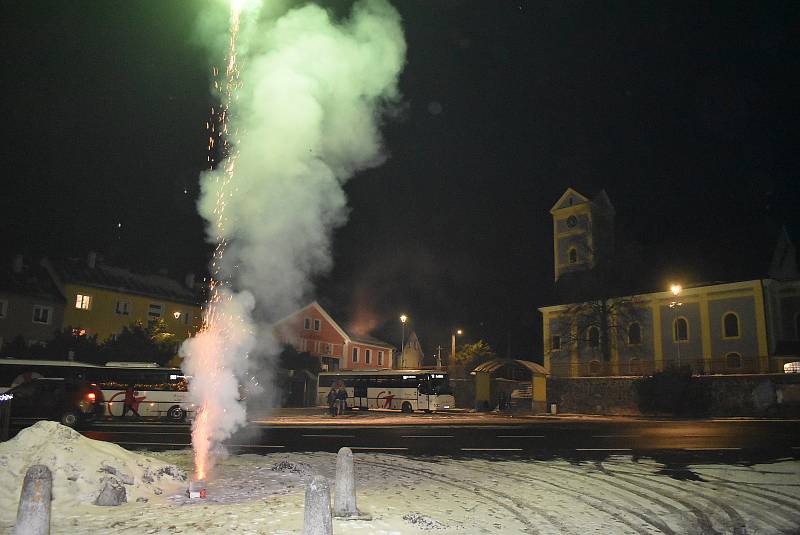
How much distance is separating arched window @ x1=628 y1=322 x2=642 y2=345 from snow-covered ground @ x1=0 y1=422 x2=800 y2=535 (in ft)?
127

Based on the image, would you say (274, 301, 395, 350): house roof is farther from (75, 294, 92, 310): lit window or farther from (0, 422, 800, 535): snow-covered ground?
(0, 422, 800, 535): snow-covered ground

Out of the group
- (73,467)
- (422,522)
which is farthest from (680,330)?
(73,467)

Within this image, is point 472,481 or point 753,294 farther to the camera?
point 753,294

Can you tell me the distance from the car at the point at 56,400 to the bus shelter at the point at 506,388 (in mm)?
27913

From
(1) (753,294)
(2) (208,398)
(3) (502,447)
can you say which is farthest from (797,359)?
(2) (208,398)

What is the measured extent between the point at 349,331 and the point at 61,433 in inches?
2131

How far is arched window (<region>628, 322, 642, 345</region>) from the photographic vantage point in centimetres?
4928

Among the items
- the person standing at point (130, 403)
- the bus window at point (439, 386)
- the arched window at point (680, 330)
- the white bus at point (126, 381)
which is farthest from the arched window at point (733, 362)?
the person standing at point (130, 403)

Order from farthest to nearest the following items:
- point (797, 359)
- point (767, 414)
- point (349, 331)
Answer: point (349, 331), point (797, 359), point (767, 414)

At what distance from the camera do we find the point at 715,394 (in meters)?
36.2

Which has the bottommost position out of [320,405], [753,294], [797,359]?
[320,405]

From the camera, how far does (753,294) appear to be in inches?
1687

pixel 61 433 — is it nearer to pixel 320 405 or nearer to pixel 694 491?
pixel 694 491

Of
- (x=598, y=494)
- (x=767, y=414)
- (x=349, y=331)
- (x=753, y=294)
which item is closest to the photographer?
(x=598, y=494)
